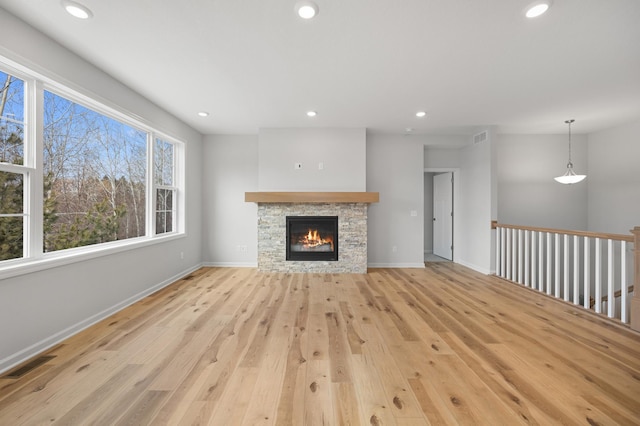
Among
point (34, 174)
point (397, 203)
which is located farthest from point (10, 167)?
point (397, 203)

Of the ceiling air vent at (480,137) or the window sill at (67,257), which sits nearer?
the window sill at (67,257)

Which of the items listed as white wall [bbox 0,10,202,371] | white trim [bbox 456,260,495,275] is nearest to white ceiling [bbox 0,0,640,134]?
white wall [bbox 0,10,202,371]

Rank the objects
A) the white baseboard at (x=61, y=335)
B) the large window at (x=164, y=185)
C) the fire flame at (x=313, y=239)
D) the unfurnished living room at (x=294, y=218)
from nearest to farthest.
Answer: the unfurnished living room at (x=294, y=218) → the white baseboard at (x=61, y=335) → the large window at (x=164, y=185) → the fire flame at (x=313, y=239)

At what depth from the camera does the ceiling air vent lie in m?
4.69

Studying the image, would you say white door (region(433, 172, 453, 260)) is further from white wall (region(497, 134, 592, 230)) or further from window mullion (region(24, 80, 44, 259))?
window mullion (region(24, 80, 44, 259))

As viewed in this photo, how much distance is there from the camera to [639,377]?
1782 mm

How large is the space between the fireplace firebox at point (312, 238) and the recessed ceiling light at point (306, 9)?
322 centimetres

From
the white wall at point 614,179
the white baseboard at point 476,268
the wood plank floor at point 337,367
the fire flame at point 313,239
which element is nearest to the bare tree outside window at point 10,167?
the wood plank floor at point 337,367

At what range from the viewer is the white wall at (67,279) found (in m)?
1.92

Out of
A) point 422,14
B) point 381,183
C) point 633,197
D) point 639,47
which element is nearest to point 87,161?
point 422,14

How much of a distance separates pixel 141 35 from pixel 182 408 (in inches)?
107

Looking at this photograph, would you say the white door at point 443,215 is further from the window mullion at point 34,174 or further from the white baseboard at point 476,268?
the window mullion at point 34,174

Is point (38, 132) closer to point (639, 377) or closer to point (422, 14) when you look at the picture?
point (422, 14)

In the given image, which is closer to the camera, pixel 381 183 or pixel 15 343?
pixel 15 343
